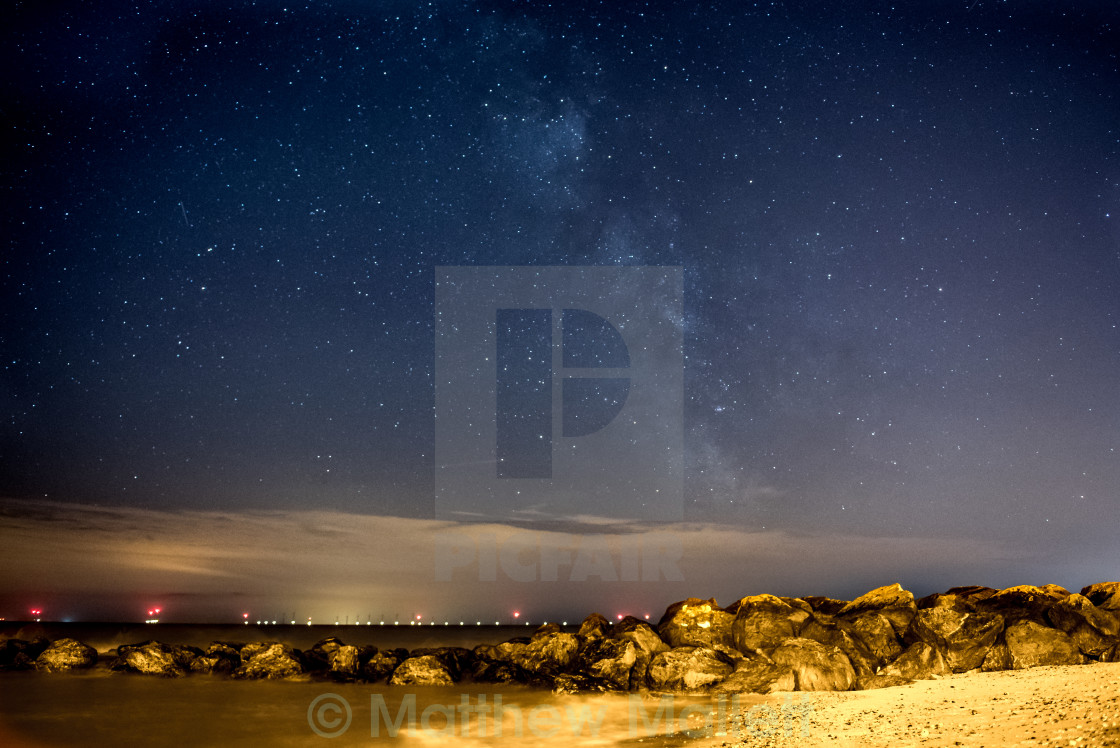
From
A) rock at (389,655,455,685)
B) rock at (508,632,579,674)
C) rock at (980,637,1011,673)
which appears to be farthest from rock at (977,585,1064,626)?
rock at (389,655,455,685)

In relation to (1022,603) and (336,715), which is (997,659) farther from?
(336,715)

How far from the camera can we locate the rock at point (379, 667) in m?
16.2

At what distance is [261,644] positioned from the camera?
1783 cm

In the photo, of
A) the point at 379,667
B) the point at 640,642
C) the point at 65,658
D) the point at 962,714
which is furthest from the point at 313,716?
the point at 962,714

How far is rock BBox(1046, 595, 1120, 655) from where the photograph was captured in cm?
1288

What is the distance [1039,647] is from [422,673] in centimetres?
1239

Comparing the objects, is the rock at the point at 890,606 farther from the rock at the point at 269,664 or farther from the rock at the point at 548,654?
the rock at the point at 269,664

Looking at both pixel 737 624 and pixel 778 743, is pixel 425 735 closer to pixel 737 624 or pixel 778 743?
pixel 778 743

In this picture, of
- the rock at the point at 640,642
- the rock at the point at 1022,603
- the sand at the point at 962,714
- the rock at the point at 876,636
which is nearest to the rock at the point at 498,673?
the rock at the point at 640,642

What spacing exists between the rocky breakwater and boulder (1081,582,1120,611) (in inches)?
1.6

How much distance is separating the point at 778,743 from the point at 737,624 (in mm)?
6715

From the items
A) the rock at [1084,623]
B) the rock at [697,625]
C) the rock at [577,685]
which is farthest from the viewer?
the rock at [697,625]

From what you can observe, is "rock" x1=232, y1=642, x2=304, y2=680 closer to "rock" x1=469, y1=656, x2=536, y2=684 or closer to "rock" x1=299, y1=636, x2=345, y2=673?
"rock" x1=299, y1=636, x2=345, y2=673

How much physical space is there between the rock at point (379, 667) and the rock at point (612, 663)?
4.69m
